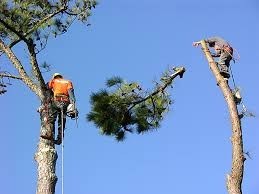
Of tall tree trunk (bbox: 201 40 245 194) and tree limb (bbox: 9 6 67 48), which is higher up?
tree limb (bbox: 9 6 67 48)

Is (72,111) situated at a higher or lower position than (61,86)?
lower

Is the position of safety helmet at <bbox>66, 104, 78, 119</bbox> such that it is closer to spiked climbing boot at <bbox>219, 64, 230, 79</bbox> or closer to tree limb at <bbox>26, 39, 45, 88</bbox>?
tree limb at <bbox>26, 39, 45, 88</bbox>

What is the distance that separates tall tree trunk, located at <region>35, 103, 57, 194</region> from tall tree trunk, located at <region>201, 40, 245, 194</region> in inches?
90.0

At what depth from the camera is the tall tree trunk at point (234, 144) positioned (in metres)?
6.27

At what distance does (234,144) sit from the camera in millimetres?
6488

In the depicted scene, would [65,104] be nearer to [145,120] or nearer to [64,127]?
[64,127]

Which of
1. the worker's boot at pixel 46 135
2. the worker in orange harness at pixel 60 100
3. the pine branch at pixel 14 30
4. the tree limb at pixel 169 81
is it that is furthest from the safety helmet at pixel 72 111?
the pine branch at pixel 14 30

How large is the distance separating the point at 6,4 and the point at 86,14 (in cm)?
125

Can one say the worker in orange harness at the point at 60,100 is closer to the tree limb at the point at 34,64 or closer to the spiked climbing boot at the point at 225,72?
the tree limb at the point at 34,64

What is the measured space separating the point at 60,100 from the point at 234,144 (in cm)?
259

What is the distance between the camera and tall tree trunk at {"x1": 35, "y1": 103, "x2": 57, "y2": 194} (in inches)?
291

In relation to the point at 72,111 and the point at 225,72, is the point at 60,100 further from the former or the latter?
the point at 225,72

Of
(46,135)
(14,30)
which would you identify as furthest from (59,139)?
(14,30)

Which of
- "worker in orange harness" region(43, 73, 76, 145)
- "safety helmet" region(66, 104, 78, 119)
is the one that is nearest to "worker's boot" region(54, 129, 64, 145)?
"worker in orange harness" region(43, 73, 76, 145)
